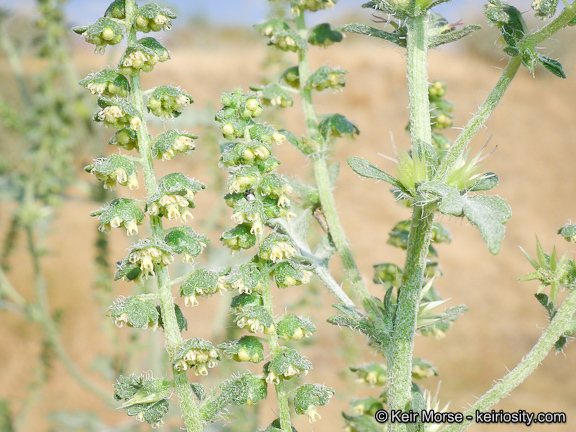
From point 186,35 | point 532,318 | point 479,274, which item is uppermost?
point 186,35

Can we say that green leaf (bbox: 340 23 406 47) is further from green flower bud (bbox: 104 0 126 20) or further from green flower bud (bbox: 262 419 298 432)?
green flower bud (bbox: 262 419 298 432)

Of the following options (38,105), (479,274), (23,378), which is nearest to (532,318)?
(479,274)

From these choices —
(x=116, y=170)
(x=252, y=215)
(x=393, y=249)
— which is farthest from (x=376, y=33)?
(x=393, y=249)

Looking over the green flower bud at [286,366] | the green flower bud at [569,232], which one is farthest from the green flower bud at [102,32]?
the green flower bud at [569,232]

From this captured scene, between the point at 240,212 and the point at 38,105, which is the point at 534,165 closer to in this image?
the point at 38,105

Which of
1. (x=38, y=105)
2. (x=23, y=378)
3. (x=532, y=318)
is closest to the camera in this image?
(x=38, y=105)

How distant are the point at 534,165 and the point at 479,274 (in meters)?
4.38

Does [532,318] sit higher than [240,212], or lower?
lower

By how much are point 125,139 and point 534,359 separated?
97 centimetres

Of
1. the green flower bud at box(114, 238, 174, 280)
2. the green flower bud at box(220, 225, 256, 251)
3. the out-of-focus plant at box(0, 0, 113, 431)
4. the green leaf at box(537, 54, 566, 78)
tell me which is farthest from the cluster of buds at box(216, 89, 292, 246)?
the out-of-focus plant at box(0, 0, 113, 431)

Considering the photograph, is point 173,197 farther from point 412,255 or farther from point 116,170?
point 412,255

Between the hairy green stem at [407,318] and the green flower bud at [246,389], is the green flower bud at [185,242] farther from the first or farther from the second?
the hairy green stem at [407,318]

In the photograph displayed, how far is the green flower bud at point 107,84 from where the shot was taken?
106 cm

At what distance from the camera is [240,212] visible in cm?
105
